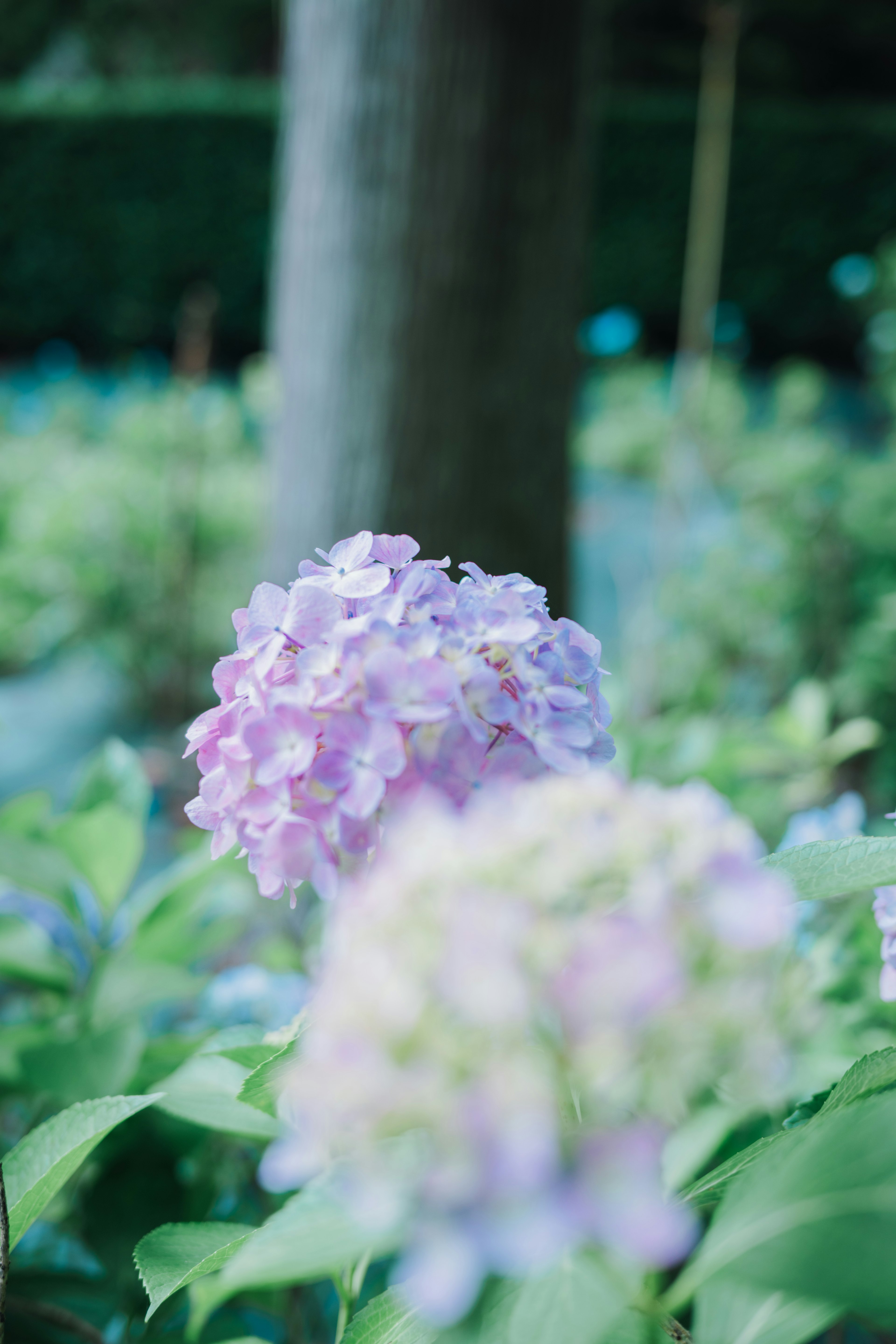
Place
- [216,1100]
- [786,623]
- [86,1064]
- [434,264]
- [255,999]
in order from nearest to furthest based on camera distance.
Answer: [216,1100] → [86,1064] → [255,999] → [434,264] → [786,623]

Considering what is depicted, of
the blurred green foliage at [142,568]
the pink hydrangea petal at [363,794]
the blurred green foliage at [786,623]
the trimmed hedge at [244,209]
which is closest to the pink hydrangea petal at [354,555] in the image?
the pink hydrangea petal at [363,794]

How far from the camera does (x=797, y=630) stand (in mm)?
3082

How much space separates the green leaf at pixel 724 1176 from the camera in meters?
0.54

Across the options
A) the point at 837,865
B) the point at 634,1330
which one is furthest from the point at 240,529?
the point at 634,1330

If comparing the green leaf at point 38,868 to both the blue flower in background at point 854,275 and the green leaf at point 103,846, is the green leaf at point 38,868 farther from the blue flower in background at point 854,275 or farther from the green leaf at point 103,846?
the blue flower in background at point 854,275

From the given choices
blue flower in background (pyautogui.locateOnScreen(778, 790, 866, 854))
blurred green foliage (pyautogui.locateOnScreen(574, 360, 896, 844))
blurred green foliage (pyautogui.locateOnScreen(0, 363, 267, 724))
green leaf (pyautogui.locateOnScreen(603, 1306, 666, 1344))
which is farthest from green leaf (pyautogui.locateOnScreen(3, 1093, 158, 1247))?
blurred green foliage (pyautogui.locateOnScreen(0, 363, 267, 724))

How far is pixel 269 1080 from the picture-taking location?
1.79 feet

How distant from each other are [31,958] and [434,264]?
1275mm

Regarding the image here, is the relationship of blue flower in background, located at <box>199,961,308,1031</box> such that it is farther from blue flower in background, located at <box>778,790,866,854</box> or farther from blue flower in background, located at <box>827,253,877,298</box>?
blue flower in background, located at <box>827,253,877,298</box>

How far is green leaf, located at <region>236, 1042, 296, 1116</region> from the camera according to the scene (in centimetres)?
53

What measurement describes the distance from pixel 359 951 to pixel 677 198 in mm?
11010

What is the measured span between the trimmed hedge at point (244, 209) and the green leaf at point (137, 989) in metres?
10.2

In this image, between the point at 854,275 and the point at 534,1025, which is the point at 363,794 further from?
the point at 854,275

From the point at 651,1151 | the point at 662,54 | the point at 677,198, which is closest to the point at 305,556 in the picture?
the point at 651,1151
